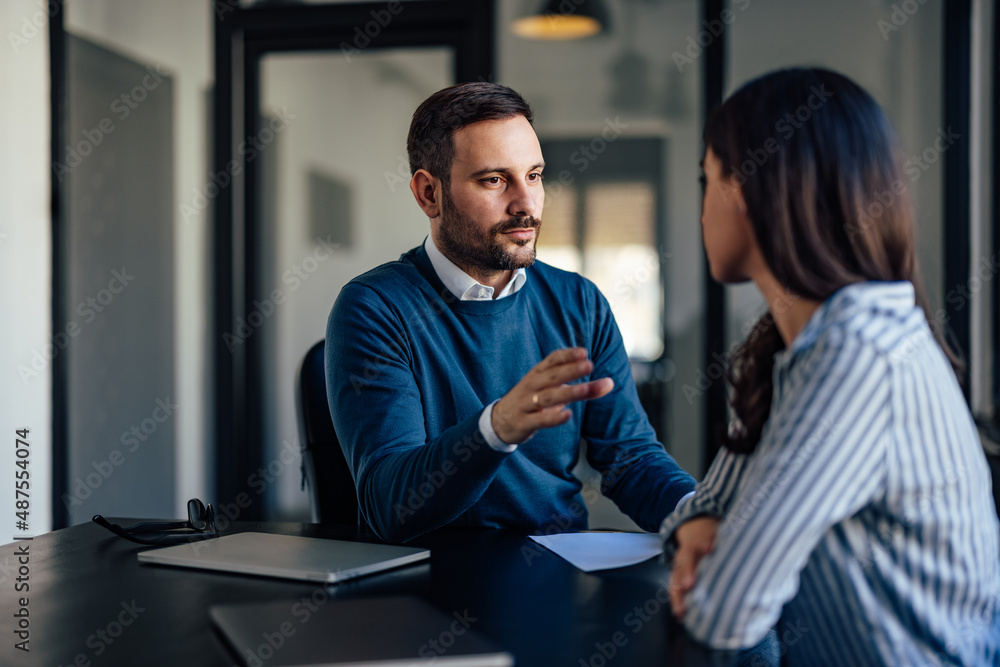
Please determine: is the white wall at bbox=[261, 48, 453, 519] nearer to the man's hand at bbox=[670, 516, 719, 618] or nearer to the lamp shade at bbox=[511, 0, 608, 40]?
the lamp shade at bbox=[511, 0, 608, 40]

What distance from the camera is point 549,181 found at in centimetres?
357

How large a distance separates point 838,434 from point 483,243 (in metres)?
1.07

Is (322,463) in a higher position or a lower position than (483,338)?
lower

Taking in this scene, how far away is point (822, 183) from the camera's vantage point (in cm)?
90

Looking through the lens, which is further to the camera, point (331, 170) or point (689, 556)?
point (331, 170)

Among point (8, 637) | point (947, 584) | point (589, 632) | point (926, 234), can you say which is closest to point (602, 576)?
point (589, 632)

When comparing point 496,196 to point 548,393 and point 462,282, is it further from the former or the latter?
point 548,393

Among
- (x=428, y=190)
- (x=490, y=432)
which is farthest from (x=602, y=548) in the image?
(x=428, y=190)

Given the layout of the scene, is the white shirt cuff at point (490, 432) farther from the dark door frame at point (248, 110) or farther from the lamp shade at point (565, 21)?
the lamp shade at point (565, 21)

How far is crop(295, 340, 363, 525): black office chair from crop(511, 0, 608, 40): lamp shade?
7.03ft

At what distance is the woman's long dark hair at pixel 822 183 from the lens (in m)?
0.90

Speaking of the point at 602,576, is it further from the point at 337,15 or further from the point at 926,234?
the point at 337,15

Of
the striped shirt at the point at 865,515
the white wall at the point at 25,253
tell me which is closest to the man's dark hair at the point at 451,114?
the striped shirt at the point at 865,515

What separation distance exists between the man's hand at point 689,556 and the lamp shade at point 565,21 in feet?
9.25
